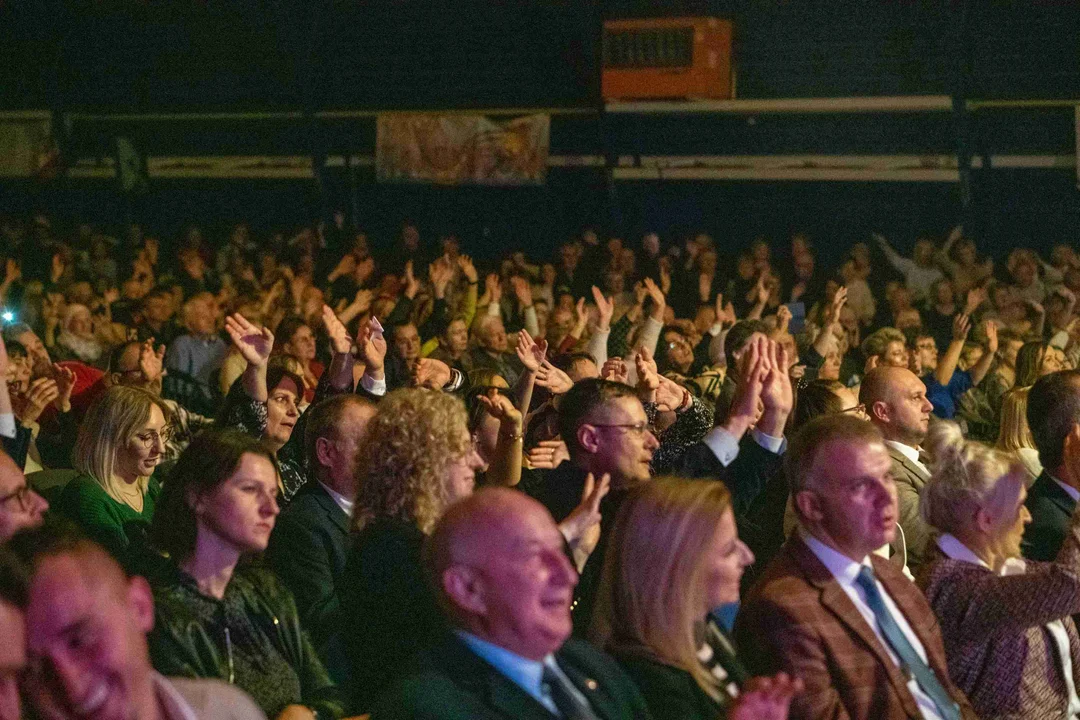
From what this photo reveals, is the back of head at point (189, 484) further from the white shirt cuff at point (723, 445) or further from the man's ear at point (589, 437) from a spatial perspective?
the white shirt cuff at point (723, 445)

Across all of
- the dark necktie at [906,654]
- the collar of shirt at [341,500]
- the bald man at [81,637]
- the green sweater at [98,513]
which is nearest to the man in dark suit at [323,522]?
the collar of shirt at [341,500]

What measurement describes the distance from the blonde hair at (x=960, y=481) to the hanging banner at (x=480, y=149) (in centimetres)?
1044

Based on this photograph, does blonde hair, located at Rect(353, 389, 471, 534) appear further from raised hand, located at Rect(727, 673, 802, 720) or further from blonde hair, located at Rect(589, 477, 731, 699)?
raised hand, located at Rect(727, 673, 802, 720)

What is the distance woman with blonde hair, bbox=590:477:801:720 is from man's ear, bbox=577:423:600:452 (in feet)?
3.58

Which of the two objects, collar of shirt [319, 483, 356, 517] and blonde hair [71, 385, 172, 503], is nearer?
collar of shirt [319, 483, 356, 517]

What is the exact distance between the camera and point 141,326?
32.0 feet

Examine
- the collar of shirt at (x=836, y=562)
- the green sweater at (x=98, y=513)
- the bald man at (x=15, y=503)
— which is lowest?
the green sweater at (x=98, y=513)

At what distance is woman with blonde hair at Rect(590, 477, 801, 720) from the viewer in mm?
2830

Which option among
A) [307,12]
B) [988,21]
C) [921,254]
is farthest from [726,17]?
[307,12]

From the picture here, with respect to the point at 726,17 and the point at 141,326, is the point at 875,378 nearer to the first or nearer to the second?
the point at 141,326

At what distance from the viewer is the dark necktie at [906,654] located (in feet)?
10.6

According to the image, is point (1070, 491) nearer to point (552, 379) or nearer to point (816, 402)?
point (816, 402)

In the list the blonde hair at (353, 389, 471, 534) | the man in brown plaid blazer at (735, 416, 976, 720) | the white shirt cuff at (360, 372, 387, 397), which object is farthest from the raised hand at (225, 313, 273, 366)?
the man in brown plaid blazer at (735, 416, 976, 720)

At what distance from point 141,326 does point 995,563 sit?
724 centimetres
